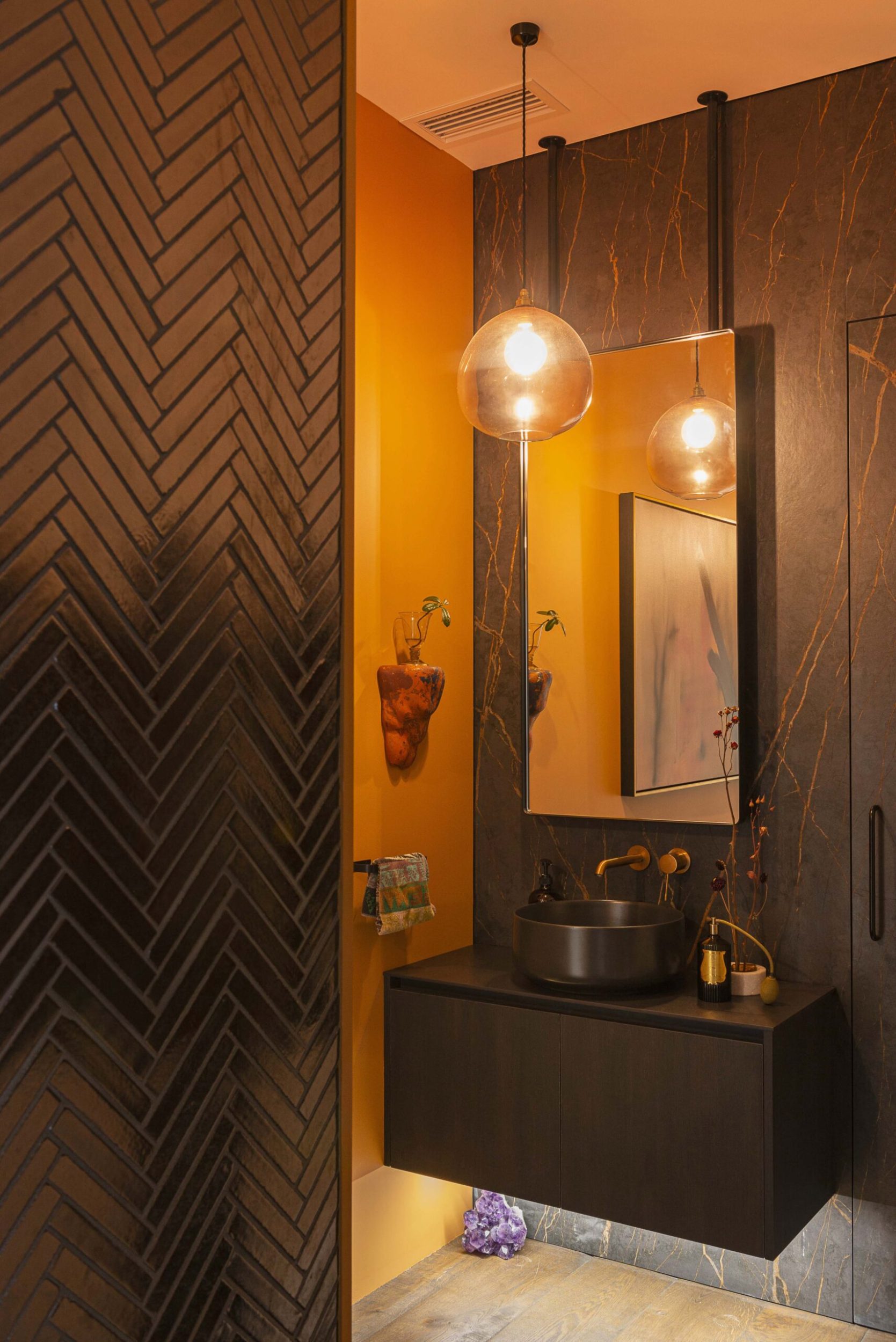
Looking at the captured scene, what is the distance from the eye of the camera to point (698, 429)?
113 inches

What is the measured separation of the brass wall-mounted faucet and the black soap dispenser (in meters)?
0.16

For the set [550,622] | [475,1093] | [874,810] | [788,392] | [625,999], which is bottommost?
[475,1093]

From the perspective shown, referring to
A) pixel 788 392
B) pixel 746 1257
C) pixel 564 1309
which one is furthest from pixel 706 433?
pixel 564 1309

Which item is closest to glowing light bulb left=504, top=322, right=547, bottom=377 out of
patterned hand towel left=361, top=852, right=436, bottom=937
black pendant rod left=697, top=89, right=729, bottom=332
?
black pendant rod left=697, top=89, right=729, bottom=332

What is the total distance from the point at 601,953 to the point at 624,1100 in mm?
318

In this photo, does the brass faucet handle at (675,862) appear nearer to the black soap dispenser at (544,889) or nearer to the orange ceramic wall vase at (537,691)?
the black soap dispenser at (544,889)

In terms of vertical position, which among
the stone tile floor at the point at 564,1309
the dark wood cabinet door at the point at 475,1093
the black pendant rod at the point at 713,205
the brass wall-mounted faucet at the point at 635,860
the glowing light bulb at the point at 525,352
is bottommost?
the stone tile floor at the point at 564,1309

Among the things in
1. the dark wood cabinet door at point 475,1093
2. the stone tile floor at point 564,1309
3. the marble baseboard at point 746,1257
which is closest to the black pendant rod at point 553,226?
the dark wood cabinet door at point 475,1093

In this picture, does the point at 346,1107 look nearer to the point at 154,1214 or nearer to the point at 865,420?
the point at 154,1214

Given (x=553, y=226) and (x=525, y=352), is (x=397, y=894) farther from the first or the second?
(x=553, y=226)

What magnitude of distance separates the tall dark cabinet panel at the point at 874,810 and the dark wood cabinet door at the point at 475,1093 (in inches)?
29.0

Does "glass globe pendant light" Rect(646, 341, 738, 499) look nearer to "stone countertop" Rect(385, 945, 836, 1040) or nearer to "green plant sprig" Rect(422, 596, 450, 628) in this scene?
"green plant sprig" Rect(422, 596, 450, 628)

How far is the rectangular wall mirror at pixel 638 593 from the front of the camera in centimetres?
285

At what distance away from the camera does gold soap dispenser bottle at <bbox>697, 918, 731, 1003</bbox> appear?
8.39 ft
